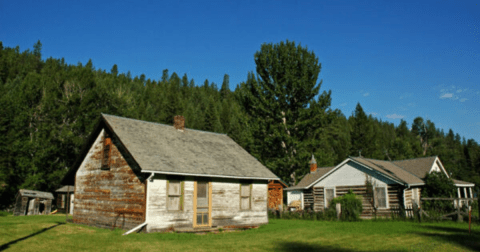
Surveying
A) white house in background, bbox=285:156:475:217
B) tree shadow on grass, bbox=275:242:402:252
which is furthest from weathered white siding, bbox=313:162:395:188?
tree shadow on grass, bbox=275:242:402:252

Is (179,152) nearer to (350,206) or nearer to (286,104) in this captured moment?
(350,206)

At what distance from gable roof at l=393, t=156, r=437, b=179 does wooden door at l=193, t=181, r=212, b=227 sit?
21133 millimetres

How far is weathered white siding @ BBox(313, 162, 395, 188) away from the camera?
28009 millimetres

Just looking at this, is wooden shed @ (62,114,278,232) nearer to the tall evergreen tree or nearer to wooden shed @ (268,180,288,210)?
wooden shed @ (268,180,288,210)

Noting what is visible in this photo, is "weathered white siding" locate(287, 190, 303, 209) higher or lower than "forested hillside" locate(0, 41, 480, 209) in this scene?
lower

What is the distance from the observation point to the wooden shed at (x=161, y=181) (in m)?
17.5

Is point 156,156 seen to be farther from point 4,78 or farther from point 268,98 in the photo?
point 4,78

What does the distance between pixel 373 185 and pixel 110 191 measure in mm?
20312

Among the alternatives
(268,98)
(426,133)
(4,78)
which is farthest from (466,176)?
(4,78)

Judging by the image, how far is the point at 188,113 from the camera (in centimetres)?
8488

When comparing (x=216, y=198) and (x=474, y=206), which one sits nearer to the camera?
(x=216, y=198)

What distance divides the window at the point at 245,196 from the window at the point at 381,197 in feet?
39.7

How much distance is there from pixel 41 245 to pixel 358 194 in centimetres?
2396

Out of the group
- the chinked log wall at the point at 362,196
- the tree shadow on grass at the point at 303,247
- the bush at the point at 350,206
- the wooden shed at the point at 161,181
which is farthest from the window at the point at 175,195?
the chinked log wall at the point at 362,196
